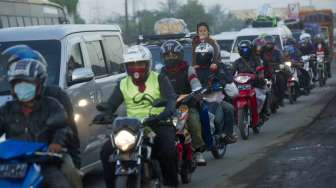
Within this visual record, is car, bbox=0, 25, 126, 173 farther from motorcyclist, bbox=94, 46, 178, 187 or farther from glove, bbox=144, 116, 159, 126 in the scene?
glove, bbox=144, 116, 159, 126

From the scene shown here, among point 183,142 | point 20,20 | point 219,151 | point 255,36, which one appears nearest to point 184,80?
point 183,142

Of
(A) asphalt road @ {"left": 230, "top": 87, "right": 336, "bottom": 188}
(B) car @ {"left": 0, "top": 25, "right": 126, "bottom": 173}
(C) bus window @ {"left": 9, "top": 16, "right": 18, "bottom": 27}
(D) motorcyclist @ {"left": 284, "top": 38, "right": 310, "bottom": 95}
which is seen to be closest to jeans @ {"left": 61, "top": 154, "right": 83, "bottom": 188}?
(B) car @ {"left": 0, "top": 25, "right": 126, "bottom": 173}

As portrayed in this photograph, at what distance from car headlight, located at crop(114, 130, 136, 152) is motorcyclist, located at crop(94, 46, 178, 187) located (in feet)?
3.10

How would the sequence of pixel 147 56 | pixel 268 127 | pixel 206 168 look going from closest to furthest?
pixel 147 56 → pixel 206 168 → pixel 268 127

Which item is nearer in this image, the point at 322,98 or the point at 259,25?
the point at 322,98

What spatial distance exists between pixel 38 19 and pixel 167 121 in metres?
13.4

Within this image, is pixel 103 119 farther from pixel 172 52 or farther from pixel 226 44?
pixel 226 44

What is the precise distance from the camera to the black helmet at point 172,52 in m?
10.3

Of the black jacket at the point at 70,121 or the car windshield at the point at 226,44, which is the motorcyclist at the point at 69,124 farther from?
the car windshield at the point at 226,44

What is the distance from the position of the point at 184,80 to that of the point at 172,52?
1.37 ft

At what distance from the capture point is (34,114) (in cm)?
616

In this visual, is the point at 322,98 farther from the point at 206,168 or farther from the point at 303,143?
the point at 206,168

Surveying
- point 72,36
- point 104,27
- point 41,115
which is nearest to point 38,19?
point 104,27

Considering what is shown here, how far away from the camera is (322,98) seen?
24109 millimetres
